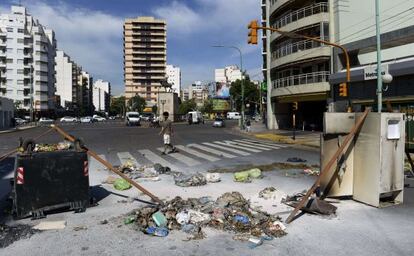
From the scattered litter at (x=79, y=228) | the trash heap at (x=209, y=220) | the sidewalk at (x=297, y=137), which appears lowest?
the scattered litter at (x=79, y=228)

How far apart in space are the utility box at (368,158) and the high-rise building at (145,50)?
151191 mm

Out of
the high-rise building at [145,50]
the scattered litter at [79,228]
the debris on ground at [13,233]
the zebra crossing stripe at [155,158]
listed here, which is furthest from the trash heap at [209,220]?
the high-rise building at [145,50]

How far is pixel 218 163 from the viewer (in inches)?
564

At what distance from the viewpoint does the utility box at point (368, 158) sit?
24.5ft

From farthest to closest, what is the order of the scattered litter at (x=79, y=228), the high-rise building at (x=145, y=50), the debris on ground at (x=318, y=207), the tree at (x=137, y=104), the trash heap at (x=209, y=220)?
1. the high-rise building at (x=145, y=50)
2. the tree at (x=137, y=104)
3. the debris on ground at (x=318, y=207)
4. the scattered litter at (x=79, y=228)
5. the trash heap at (x=209, y=220)

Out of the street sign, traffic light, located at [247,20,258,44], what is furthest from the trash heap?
the street sign

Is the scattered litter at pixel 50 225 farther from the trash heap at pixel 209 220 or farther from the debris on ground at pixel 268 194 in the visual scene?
the debris on ground at pixel 268 194

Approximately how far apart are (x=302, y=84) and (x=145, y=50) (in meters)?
129

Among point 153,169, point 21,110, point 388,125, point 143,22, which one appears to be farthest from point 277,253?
point 143,22

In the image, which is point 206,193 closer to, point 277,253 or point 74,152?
point 74,152

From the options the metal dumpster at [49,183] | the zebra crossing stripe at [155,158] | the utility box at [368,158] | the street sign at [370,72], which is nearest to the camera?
the metal dumpster at [49,183]

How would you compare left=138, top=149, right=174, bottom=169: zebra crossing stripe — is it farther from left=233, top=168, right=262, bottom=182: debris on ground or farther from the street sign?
the street sign

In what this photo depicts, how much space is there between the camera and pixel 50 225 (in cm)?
635

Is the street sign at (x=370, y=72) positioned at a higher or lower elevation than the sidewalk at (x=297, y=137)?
higher
